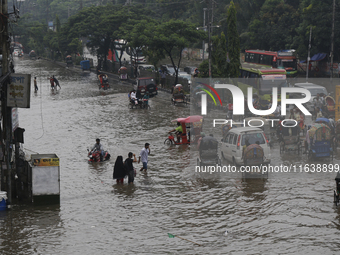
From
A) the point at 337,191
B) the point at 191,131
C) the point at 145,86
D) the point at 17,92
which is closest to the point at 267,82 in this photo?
the point at 145,86

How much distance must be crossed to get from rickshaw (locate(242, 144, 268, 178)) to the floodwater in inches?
12.0

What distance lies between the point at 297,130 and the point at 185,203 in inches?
344

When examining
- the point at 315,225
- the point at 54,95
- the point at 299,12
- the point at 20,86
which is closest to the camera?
the point at 315,225

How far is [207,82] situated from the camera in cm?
3697

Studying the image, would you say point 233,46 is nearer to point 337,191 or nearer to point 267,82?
point 267,82

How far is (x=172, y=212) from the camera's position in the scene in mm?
14211

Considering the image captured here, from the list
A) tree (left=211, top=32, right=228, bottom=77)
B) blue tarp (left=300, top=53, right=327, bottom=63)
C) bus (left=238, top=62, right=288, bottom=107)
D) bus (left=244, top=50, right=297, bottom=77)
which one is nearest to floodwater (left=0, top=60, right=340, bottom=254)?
tree (left=211, top=32, right=228, bottom=77)

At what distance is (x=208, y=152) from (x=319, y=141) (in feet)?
14.1

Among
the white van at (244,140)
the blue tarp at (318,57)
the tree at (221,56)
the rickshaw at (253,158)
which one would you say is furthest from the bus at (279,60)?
the rickshaw at (253,158)

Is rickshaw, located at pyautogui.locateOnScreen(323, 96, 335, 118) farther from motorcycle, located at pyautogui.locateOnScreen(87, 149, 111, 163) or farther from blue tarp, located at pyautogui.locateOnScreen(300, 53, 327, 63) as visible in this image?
blue tarp, located at pyautogui.locateOnScreen(300, 53, 327, 63)

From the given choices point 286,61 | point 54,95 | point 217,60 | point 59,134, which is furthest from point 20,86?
point 286,61

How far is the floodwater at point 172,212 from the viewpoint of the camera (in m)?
11.8

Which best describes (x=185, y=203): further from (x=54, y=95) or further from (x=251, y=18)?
(x=251, y=18)

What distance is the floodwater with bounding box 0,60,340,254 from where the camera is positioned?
38.8 ft
